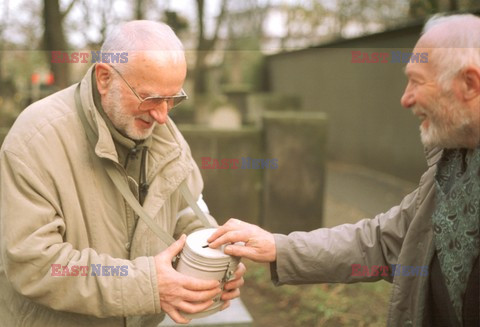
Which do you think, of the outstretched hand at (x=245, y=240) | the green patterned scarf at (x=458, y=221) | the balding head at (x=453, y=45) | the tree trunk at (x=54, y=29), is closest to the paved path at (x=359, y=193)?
the tree trunk at (x=54, y=29)

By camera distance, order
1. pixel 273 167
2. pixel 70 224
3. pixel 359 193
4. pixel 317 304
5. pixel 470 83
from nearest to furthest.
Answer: pixel 470 83
pixel 70 224
pixel 317 304
pixel 273 167
pixel 359 193

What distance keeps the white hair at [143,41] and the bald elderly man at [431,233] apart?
77cm

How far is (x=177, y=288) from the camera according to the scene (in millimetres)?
2068

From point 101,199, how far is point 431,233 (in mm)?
1354

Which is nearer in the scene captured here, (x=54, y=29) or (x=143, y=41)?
(x=143, y=41)

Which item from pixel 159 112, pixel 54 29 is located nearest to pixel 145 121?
pixel 159 112

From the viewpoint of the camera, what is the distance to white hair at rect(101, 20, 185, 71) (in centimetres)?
210

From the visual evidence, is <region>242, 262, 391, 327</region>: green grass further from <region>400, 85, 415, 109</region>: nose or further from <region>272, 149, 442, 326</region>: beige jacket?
<region>400, 85, 415, 109</region>: nose

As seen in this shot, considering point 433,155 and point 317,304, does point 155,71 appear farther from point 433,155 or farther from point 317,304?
point 317,304

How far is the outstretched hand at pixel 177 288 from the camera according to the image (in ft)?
6.78

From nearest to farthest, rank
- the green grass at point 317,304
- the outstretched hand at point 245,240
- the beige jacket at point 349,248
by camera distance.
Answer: the outstretched hand at point 245,240 → the beige jacket at point 349,248 → the green grass at point 317,304

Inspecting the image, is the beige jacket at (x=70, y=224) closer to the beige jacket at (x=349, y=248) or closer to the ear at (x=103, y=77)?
the ear at (x=103, y=77)

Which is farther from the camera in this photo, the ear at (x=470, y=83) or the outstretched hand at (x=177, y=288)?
the outstretched hand at (x=177, y=288)

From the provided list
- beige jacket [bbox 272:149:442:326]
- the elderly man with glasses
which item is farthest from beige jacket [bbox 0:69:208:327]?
beige jacket [bbox 272:149:442:326]
